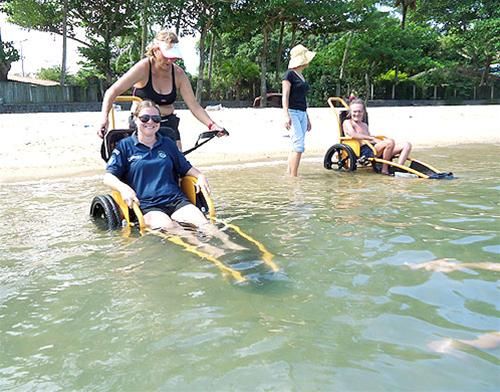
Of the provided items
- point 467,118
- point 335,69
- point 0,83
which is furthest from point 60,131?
point 335,69

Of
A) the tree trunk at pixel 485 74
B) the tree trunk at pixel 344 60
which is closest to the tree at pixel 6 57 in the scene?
the tree trunk at pixel 344 60

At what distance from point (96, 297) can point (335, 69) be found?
31.5 meters

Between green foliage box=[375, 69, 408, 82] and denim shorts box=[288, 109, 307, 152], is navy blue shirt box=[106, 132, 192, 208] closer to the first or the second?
denim shorts box=[288, 109, 307, 152]

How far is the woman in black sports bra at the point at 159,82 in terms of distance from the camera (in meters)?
4.43

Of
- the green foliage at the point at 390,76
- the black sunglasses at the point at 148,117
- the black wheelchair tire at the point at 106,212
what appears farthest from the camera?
the green foliage at the point at 390,76

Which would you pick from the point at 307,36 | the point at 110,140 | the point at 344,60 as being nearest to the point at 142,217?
the point at 110,140

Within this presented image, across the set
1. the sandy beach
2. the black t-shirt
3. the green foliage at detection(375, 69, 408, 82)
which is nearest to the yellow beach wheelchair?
the black t-shirt

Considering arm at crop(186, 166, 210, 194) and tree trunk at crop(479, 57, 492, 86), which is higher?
tree trunk at crop(479, 57, 492, 86)

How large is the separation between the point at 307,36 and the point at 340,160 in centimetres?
2568

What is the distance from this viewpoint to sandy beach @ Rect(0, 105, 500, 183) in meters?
9.14

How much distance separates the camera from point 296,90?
24.0 feet

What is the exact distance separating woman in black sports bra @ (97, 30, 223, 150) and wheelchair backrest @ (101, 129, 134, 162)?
0.09 m

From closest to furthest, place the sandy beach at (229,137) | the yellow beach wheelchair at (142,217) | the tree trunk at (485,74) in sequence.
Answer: the yellow beach wheelchair at (142,217) < the sandy beach at (229,137) < the tree trunk at (485,74)

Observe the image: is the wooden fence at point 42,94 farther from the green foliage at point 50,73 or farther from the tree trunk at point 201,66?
the green foliage at point 50,73
